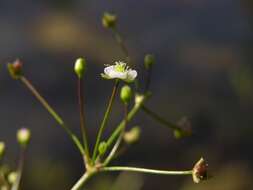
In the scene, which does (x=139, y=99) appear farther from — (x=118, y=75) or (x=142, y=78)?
(x=142, y=78)

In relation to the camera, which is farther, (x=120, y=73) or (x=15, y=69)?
(x=15, y=69)

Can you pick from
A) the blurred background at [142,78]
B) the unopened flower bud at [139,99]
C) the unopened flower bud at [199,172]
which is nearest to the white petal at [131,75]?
the unopened flower bud at [139,99]

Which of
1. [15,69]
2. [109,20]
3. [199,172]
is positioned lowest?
[199,172]

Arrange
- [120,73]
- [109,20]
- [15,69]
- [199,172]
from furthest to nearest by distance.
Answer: [109,20] → [15,69] → [120,73] → [199,172]

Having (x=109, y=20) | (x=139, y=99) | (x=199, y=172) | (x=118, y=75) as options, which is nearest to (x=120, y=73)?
(x=118, y=75)

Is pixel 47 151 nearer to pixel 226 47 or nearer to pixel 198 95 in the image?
pixel 198 95

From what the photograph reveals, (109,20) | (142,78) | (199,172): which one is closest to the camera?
(199,172)

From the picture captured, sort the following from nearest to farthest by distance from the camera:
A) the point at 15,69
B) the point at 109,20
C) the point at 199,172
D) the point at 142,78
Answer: the point at 199,172 < the point at 15,69 < the point at 109,20 < the point at 142,78

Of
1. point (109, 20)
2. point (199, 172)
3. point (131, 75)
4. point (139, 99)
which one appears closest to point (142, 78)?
point (109, 20)

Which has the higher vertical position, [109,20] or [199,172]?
[109,20]

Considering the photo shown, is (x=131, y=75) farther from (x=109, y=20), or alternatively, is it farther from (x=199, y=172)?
(x=109, y=20)
